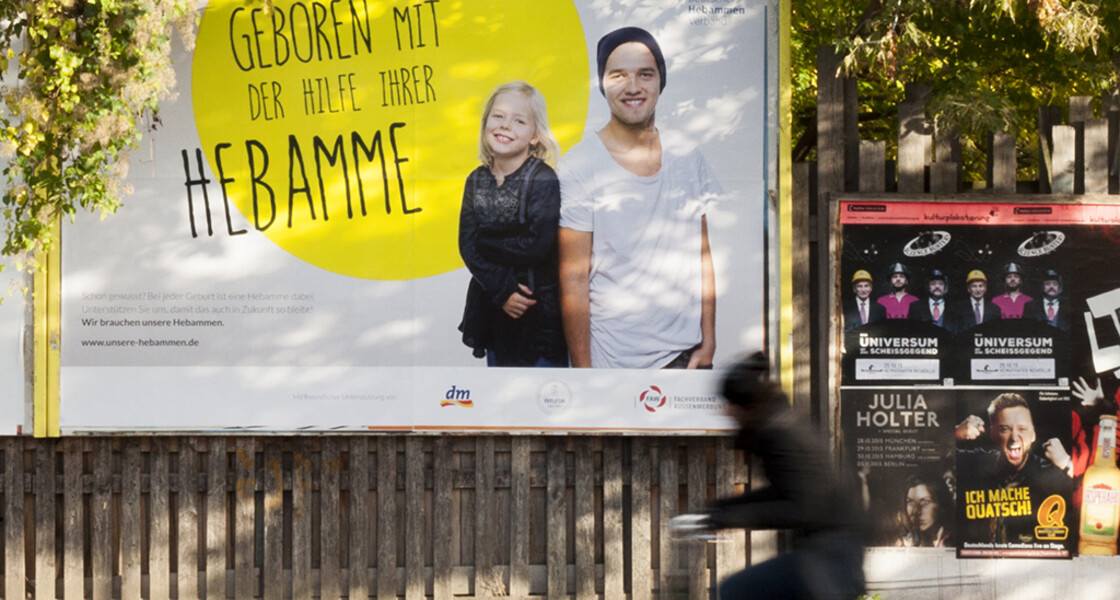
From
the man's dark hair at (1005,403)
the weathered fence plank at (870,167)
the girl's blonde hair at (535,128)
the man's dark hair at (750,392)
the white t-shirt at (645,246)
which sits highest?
the girl's blonde hair at (535,128)

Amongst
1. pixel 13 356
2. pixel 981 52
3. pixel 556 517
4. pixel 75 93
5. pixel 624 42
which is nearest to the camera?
pixel 75 93

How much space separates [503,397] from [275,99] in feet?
7.93

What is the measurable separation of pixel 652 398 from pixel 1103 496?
2.96 metres

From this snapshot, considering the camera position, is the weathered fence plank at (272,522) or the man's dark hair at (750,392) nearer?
the man's dark hair at (750,392)

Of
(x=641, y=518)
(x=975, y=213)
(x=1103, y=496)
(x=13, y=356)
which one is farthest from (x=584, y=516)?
(x=13, y=356)

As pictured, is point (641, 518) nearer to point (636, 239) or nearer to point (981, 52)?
point (636, 239)

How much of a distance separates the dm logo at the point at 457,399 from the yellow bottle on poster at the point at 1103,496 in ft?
13.1

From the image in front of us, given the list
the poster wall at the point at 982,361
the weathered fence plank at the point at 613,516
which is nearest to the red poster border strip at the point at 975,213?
the poster wall at the point at 982,361

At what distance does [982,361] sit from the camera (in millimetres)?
6406

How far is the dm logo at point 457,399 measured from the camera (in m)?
6.39

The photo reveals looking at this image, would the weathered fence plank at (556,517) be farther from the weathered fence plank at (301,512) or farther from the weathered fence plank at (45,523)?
the weathered fence plank at (45,523)

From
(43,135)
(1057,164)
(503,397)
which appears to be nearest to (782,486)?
(503,397)

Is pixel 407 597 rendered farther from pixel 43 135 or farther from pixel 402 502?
pixel 43 135

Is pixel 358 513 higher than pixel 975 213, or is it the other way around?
pixel 975 213
